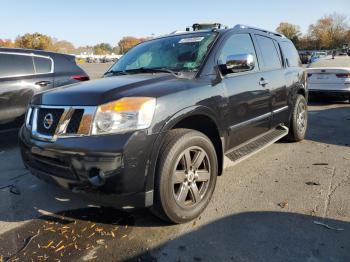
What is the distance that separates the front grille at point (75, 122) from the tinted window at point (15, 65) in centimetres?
371

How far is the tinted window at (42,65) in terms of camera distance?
6652 mm

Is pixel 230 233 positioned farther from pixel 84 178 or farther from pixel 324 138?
pixel 324 138

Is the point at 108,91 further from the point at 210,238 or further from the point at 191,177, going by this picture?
the point at 210,238

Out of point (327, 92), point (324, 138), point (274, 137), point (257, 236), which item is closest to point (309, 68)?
point (327, 92)

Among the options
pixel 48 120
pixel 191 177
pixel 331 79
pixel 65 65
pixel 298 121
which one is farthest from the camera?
pixel 331 79

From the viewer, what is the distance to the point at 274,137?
5.33 metres

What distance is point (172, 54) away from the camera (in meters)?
4.40

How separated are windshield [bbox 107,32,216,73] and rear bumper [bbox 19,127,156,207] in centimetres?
137

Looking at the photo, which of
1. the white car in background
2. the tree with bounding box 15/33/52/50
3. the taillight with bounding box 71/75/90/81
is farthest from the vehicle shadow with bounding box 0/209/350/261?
the tree with bounding box 15/33/52/50

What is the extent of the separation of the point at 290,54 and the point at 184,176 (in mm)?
3792

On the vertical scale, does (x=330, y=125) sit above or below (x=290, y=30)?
below

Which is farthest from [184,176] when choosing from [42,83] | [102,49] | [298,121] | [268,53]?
[102,49]

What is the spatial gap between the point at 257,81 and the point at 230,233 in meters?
2.13

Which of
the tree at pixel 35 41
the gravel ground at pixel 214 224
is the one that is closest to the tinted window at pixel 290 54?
the gravel ground at pixel 214 224
